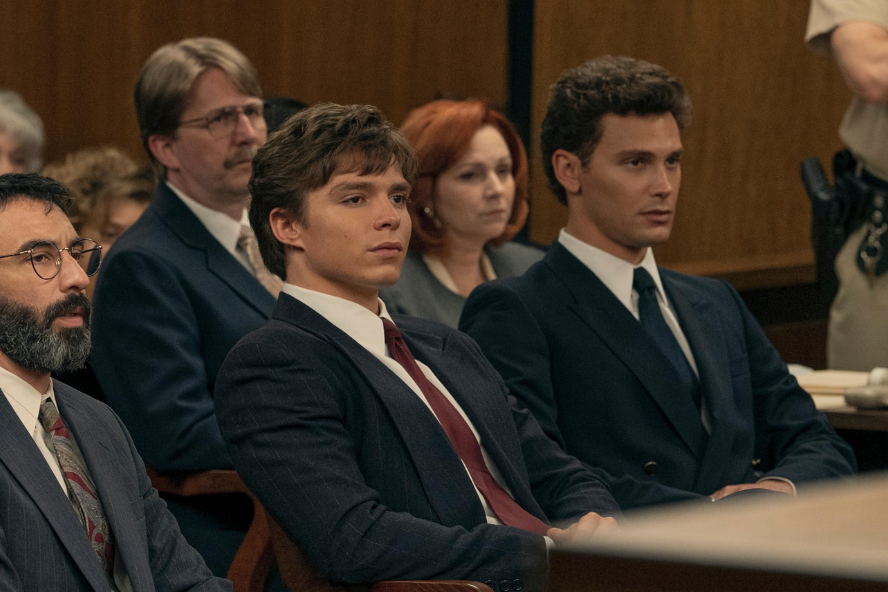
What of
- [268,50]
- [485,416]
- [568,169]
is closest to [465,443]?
[485,416]

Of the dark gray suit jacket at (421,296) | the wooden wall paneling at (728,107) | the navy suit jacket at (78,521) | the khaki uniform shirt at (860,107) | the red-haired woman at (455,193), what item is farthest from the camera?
the wooden wall paneling at (728,107)

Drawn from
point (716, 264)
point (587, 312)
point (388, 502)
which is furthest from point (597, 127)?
point (716, 264)

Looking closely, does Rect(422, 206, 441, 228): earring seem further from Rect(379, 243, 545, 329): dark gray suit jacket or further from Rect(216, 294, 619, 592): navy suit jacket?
Rect(216, 294, 619, 592): navy suit jacket

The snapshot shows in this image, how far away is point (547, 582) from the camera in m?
0.84

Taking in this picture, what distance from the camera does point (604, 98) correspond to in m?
2.83

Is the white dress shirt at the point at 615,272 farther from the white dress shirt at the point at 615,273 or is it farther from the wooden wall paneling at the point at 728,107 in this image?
the wooden wall paneling at the point at 728,107

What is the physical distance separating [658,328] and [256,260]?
1056mm

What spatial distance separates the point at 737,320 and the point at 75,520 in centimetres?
160

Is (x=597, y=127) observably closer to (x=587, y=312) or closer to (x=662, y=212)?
(x=662, y=212)

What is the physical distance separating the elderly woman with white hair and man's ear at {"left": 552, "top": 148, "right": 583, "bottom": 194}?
5.06 ft

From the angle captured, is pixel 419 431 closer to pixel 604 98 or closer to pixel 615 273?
pixel 615 273

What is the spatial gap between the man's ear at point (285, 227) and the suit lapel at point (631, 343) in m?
0.67

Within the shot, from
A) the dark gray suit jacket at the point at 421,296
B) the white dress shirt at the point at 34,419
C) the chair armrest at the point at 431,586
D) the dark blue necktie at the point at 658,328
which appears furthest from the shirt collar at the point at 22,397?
the dark gray suit jacket at the point at 421,296

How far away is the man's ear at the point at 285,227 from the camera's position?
232cm
